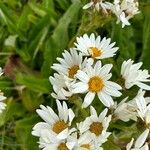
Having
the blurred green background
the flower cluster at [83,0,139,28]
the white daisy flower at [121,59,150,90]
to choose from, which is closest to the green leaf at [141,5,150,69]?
the blurred green background

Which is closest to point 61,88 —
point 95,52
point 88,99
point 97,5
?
point 88,99

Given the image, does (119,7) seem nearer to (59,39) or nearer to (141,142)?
(59,39)

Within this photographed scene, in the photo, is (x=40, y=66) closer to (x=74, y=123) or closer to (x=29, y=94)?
(x=29, y=94)

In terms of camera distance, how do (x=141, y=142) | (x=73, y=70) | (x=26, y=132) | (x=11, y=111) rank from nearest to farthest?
(x=141, y=142) < (x=73, y=70) < (x=26, y=132) < (x=11, y=111)

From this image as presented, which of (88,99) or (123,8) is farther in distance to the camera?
(123,8)

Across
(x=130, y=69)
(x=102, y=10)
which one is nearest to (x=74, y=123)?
(x=130, y=69)

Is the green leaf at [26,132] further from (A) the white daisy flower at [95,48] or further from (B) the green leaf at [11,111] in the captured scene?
(A) the white daisy flower at [95,48]

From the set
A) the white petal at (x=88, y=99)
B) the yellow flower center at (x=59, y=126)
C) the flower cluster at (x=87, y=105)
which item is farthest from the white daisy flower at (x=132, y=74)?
the yellow flower center at (x=59, y=126)

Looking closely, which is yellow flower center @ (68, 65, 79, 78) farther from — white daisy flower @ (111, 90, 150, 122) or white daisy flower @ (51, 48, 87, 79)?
white daisy flower @ (111, 90, 150, 122)
